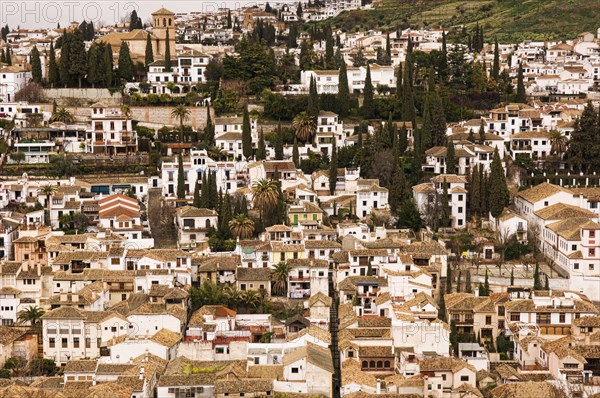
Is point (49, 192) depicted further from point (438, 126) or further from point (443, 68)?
point (443, 68)

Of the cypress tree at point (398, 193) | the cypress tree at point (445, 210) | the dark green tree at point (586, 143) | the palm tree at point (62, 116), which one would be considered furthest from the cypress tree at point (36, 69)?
the dark green tree at point (586, 143)

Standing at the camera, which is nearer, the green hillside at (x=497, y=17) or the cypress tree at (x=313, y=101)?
the cypress tree at (x=313, y=101)

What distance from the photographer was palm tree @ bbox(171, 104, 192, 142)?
60031mm

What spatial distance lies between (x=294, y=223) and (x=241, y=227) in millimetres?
2555

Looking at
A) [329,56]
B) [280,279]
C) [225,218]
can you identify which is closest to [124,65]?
[329,56]

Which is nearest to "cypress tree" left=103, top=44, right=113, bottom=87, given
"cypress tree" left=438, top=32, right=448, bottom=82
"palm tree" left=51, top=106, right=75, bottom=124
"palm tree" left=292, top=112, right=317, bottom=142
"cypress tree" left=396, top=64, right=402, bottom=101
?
"palm tree" left=51, top=106, right=75, bottom=124

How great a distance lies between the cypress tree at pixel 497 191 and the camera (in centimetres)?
5184

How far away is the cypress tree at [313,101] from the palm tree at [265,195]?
923 cm

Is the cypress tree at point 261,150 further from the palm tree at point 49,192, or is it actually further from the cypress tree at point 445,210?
the palm tree at point 49,192

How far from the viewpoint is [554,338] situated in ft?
139

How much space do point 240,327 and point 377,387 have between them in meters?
6.45

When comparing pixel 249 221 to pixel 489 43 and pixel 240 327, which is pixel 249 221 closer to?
pixel 240 327

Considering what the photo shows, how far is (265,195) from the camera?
168 feet

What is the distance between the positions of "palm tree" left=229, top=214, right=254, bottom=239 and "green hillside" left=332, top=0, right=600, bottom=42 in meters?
45.2
